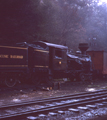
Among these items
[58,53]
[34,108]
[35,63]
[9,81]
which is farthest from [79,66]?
[34,108]

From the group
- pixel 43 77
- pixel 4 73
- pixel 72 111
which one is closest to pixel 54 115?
pixel 72 111

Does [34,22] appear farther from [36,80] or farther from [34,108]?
[34,108]

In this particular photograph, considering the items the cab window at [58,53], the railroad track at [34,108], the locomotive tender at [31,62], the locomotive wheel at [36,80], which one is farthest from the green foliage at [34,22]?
the railroad track at [34,108]

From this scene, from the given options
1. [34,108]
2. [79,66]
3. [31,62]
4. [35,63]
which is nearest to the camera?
[34,108]

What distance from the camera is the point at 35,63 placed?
1378 cm

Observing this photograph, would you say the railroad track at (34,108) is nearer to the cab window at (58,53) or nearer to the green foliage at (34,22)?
the cab window at (58,53)

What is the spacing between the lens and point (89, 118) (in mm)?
6285

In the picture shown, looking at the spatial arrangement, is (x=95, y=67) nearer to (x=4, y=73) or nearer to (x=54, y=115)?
(x=4, y=73)

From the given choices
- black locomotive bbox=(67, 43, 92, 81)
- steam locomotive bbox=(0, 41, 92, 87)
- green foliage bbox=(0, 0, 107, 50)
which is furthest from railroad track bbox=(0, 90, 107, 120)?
black locomotive bbox=(67, 43, 92, 81)

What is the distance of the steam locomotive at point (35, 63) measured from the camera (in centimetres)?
1198

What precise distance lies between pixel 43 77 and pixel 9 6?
25.5 ft

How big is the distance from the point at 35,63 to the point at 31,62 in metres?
0.29

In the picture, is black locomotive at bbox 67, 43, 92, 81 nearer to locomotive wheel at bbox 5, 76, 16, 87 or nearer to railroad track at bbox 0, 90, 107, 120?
locomotive wheel at bbox 5, 76, 16, 87

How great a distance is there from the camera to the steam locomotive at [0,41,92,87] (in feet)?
39.3
